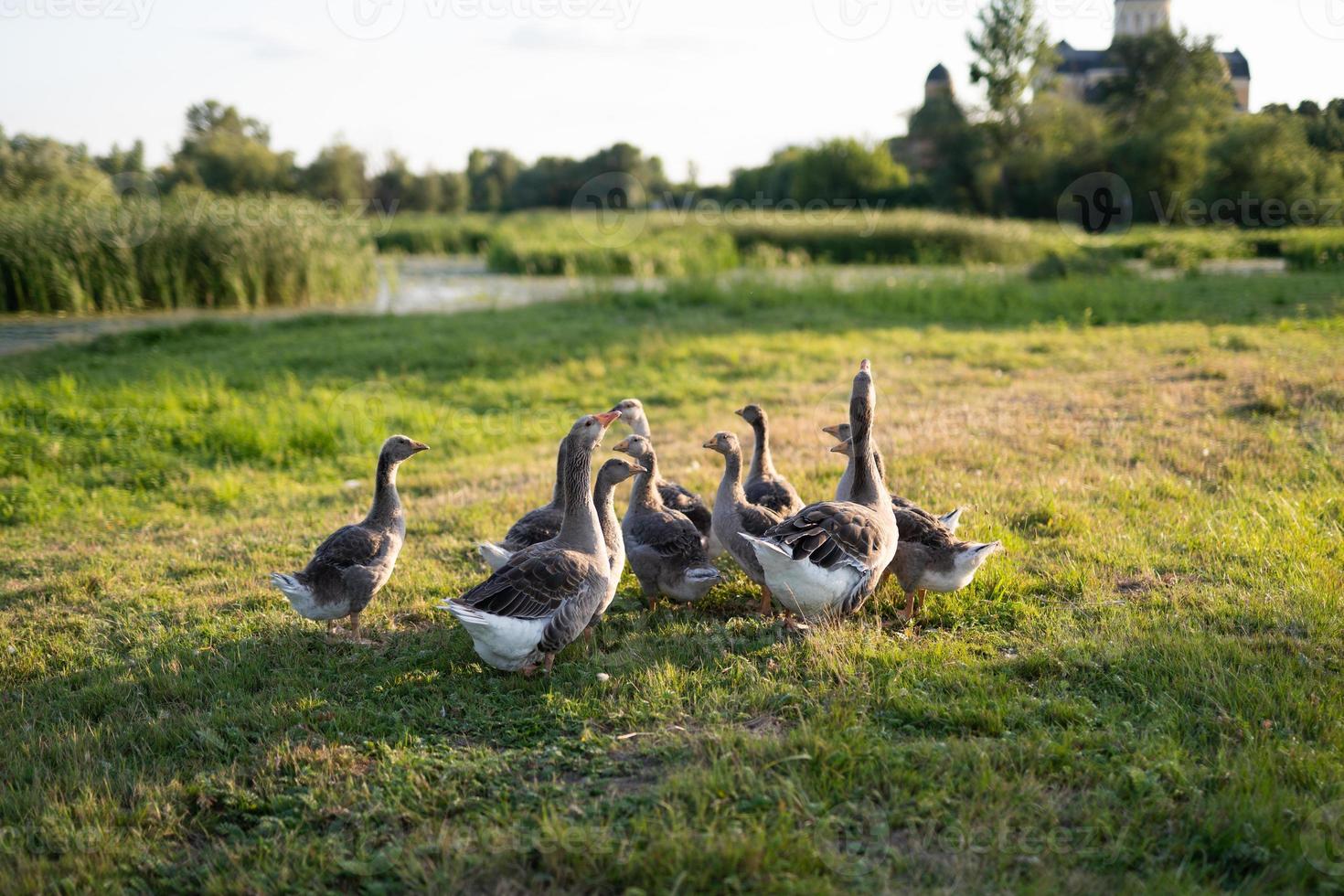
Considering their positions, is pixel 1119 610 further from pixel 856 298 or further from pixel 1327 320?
pixel 856 298

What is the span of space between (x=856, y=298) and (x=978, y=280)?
4154mm

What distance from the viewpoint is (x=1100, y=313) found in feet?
69.9

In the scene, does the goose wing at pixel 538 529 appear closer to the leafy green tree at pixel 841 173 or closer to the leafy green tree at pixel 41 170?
the leafy green tree at pixel 41 170

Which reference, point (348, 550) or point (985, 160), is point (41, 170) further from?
point (985, 160)

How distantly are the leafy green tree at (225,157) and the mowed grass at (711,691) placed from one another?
A: 37.3 metres

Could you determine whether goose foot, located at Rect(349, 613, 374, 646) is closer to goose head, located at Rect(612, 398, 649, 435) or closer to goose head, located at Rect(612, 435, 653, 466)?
goose head, located at Rect(612, 435, 653, 466)

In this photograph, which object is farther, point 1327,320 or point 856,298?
point 856,298

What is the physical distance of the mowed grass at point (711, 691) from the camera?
12.8 feet

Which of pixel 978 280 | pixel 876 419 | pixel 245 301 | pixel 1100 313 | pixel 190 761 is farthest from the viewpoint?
pixel 978 280

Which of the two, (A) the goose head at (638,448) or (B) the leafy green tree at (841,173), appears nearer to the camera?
(A) the goose head at (638,448)

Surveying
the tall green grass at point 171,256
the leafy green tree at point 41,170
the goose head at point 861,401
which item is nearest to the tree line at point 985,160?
the leafy green tree at point 41,170

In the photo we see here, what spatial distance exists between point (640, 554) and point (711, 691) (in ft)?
5.53

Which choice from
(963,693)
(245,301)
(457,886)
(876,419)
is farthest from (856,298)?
(457,886)

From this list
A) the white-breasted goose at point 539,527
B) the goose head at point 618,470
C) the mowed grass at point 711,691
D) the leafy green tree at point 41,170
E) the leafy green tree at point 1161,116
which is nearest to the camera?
the mowed grass at point 711,691
